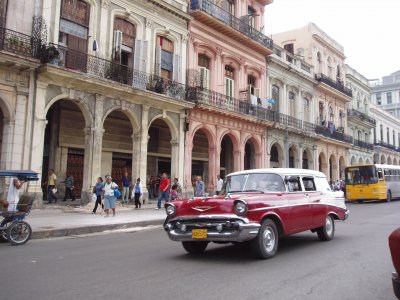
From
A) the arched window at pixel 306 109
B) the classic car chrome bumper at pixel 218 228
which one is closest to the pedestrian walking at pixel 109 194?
the classic car chrome bumper at pixel 218 228

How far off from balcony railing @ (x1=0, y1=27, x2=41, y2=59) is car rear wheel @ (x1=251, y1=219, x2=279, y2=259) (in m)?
12.3

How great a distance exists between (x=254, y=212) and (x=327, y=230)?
336 centimetres

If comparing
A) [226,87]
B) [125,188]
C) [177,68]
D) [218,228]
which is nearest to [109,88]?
[125,188]

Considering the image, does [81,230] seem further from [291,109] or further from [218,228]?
[291,109]

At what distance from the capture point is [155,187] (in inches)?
922

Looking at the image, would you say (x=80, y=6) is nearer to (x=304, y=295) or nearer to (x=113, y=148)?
(x=113, y=148)

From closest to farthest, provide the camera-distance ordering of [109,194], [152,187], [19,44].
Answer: [109,194] → [19,44] → [152,187]

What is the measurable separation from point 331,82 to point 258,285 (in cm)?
3674

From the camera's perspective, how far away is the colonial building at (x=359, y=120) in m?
44.2

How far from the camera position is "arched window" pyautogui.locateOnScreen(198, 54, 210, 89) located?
24584 mm

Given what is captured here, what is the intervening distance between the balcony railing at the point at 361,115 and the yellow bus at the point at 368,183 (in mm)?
16984

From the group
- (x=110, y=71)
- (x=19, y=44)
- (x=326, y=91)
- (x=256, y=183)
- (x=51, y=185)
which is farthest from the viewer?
(x=326, y=91)

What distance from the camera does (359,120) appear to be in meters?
45.5

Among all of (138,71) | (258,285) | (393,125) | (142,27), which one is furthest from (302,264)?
(393,125)
